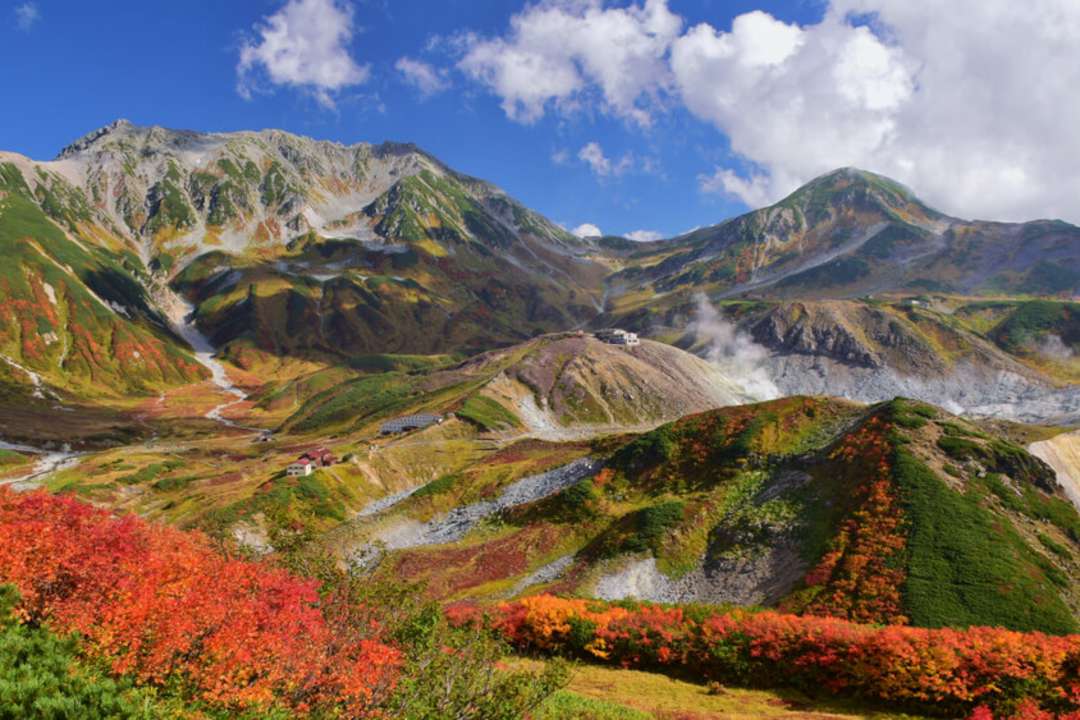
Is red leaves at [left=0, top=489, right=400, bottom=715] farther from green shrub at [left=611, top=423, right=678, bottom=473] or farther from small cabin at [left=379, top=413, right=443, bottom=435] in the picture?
small cabin at [left=379, top=413, right=443, bottom=435]

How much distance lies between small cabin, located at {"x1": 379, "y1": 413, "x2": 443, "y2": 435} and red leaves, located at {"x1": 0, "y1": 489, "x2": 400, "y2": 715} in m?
126

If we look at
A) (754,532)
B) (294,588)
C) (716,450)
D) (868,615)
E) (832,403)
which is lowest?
(868,615)

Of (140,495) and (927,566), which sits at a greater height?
(140,495)

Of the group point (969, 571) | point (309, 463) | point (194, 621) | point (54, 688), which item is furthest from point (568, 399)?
point (54, 688)

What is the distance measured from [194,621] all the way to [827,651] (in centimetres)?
3124

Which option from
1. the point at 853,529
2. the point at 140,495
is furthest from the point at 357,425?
the point at 853,529

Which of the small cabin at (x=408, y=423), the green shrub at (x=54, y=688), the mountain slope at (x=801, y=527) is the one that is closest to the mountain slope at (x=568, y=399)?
the small cabin at (x=408, y=423)

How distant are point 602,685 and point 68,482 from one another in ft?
440

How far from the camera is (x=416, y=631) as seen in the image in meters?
22.9

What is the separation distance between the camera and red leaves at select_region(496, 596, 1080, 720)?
29.2 m

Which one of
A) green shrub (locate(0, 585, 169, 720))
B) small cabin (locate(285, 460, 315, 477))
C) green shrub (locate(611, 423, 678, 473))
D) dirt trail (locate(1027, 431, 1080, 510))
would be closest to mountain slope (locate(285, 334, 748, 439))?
small cabin (locate(285, 460, 315, 477))

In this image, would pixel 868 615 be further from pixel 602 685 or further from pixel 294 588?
pixel 294 588

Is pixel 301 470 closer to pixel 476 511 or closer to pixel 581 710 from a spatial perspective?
pixel 476 511

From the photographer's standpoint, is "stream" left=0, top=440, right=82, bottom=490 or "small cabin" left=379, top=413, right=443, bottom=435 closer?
"stream" left=0, top=440, right=82, bottom=490
